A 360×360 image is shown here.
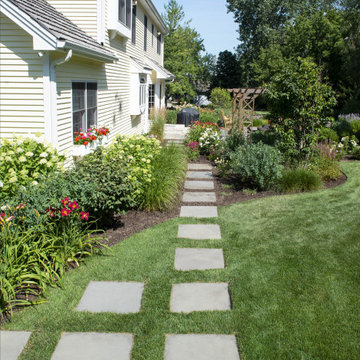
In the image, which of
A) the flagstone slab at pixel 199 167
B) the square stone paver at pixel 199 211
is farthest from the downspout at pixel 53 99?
the flagstone slab at pixel 199 167

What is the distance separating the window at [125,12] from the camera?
10930 mm

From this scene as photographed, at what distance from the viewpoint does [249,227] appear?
6633 millimetres

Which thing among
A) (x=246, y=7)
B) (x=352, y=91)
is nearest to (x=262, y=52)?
(x=246, y=7)

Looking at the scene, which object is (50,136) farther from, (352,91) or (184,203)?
(352,91)

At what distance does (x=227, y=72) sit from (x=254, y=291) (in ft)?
150

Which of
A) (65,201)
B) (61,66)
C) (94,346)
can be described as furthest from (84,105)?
(94,346)

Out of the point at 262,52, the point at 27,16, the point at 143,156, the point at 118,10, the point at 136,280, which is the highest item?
the point at 262,52

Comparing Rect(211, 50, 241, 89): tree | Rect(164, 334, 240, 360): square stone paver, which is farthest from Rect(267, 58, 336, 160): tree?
Rect(211, 50, 241, 89): tree

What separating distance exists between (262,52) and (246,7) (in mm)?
7371

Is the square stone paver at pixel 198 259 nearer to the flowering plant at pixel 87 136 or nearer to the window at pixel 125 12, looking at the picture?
the flowering plant at pixel 87 136

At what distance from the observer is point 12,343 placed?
3584 mm

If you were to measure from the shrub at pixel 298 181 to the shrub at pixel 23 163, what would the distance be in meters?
4.75

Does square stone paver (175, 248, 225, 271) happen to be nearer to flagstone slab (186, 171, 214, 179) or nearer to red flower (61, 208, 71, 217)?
red flower (61, 208, 71, 217)

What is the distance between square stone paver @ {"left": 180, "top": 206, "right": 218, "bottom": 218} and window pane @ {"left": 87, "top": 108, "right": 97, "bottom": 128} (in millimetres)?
3095
